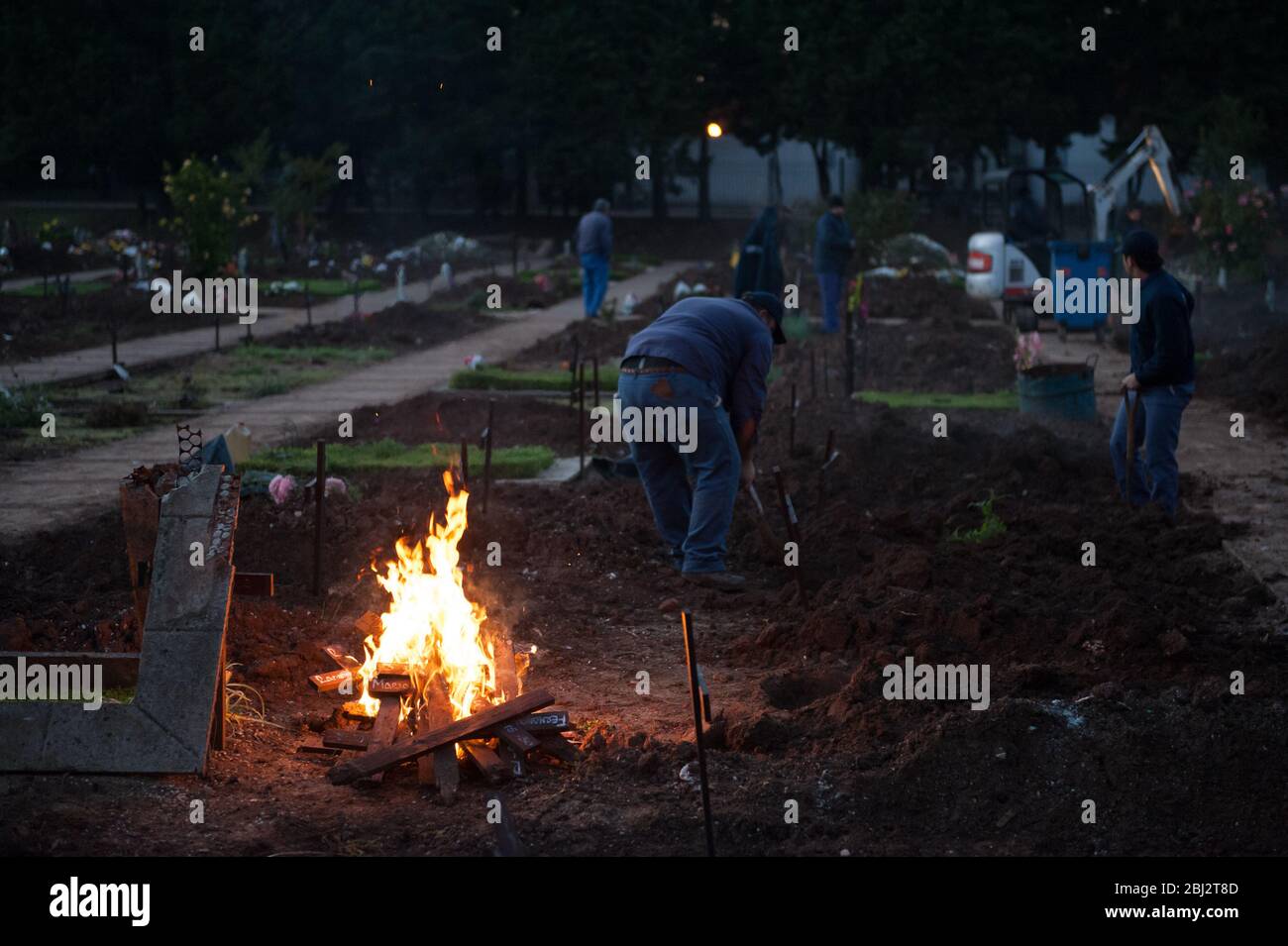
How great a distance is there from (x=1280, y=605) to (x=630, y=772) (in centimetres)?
409

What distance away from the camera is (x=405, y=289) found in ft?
99.8

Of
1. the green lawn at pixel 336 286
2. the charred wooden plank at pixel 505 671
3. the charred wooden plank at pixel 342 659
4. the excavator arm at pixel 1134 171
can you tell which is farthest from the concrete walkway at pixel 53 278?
the charred wooden plank at pixel 505 671

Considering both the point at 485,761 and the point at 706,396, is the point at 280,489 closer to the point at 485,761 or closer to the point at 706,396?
the point at 706,396

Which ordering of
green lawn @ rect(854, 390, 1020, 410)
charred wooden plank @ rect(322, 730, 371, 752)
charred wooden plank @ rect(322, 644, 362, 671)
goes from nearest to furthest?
charred wooden plank @ rect(322, 730, 371, 752) → charred wooden plank @ rect(322, 644, 362, 671) → green lawn @ rect(854, 390, 1020, 410)

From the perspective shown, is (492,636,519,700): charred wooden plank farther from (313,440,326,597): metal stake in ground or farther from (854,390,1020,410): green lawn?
(854,390,1020,410): green lawn

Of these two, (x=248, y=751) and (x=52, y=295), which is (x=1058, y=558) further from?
(x=52, y=295)

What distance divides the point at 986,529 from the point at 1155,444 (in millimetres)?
1232

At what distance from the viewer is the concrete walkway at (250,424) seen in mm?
10531

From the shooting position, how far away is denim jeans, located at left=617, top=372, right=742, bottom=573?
8500mm


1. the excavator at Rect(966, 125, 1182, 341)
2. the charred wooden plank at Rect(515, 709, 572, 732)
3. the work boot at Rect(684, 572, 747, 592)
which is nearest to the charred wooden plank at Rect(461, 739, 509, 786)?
the charred wooden plank at Rect(515, 709, 572, 732)

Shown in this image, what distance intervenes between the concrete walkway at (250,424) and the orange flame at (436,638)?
150 inches

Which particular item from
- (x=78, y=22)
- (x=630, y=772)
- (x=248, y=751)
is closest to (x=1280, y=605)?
(x=630, y=772)

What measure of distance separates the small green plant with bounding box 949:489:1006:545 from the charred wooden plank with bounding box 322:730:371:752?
4.44 metres

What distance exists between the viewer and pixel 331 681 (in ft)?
22.0
